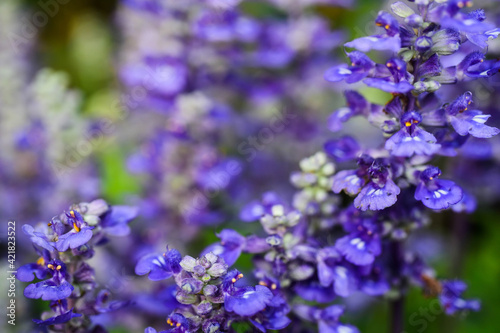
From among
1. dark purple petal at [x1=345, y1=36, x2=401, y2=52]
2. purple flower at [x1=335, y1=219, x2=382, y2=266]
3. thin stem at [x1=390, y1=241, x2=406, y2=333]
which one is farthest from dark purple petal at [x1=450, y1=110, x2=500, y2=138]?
thin stem at [x1=390, y1=241, x2=406, y2=333]

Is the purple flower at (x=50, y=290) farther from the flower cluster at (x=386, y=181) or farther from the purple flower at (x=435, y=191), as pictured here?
the purple flower at (x=435, y=191)

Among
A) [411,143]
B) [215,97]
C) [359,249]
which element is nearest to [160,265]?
[359,249]

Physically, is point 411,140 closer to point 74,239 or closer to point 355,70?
point 355,70

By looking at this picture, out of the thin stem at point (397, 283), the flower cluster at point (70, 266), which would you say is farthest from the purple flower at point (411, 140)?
the flower cluster at point (70, 266)

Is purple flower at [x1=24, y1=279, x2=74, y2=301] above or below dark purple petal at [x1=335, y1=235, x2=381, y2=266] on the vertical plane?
above

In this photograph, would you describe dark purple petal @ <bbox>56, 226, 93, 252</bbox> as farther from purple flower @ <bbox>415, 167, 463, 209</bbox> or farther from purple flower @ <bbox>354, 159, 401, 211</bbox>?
purple flower @ <bbox>415, 167, 463, 209</bbox>

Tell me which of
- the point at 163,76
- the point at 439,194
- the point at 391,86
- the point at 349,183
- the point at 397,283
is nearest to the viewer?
the point at 391,86
